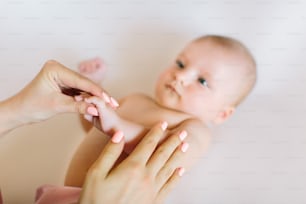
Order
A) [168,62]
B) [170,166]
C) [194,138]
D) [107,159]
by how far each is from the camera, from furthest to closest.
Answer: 1. [168,62]
2. [194,138]
3. [170,166]
4. [107,159]

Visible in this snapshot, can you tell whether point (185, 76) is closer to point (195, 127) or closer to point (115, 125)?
point (195, 127)

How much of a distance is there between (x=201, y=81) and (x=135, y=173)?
0.35m

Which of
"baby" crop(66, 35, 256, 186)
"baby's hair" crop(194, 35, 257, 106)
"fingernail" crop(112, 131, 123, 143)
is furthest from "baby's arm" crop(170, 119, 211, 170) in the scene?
"fingernail" crop(112, 131, 123, 143)

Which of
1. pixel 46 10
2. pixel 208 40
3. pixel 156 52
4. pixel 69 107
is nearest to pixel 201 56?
pixel 208 40

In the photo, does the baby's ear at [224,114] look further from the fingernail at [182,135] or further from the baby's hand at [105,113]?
the baby's hand at [105,113]

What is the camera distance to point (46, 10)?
1406 mm

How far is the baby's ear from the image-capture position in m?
1.20

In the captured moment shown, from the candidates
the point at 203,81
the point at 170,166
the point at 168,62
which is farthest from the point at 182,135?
the point at 168,62

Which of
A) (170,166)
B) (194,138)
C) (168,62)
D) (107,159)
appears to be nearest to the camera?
(107,159)

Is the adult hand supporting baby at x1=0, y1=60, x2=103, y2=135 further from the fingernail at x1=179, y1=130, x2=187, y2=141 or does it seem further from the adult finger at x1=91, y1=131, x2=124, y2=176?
the fingernail at x1=179, y1=130, x2=187, y2=141

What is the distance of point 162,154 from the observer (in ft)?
3.11

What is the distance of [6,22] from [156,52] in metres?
0.42

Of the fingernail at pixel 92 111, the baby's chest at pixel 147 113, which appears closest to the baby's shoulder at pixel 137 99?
the baby's chest at pixel 147 113

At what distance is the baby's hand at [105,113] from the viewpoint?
900 mm
